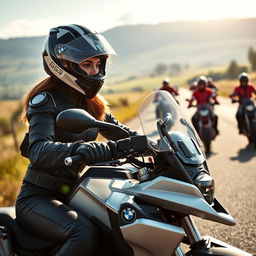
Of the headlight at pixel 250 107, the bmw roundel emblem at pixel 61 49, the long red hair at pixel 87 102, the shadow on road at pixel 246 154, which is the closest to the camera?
the bmw roundel emblem at pixel 61 49

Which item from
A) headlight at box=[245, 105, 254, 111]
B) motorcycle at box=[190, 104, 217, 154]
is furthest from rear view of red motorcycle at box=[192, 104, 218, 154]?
headlight at box=[245, 105, 254, 111]

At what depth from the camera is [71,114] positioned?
7.30ft

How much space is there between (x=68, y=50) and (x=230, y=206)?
3947 mm

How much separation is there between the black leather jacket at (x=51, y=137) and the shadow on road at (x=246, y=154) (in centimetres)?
721

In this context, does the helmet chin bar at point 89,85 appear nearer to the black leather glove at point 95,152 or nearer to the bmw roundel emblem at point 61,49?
the bmw roundel emblem at point 61,49

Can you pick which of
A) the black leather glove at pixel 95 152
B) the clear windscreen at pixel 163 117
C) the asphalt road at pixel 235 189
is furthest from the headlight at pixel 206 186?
the asphalt road at pixel 235 189

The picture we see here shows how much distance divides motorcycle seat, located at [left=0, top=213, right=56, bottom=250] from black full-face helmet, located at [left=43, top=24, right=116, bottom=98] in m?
1.00

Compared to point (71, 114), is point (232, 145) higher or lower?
lower

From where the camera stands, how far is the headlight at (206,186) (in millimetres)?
2289

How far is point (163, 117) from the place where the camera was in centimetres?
279

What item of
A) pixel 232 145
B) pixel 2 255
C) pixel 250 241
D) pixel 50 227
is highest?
pixel 50 227

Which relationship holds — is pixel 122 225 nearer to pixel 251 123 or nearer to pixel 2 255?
pixel 2 255

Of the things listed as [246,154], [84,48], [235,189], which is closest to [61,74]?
[84,48]

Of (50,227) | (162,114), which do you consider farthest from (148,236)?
(162,114)
